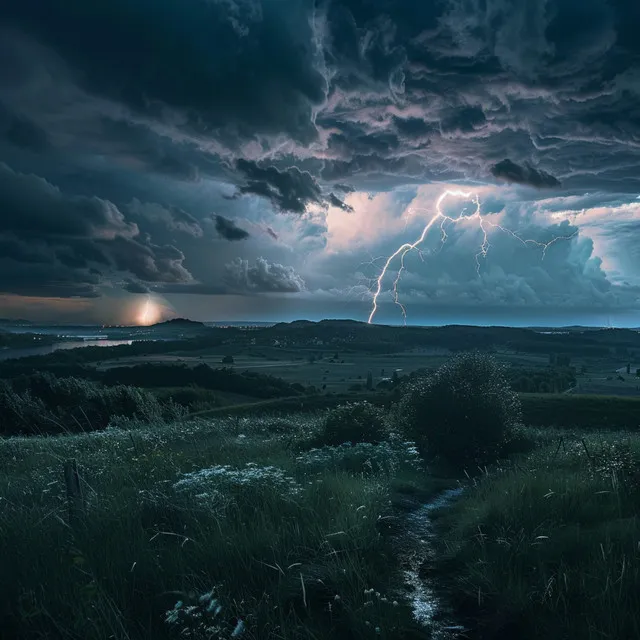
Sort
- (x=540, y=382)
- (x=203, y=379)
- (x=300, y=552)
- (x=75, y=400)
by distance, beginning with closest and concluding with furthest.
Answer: (x=300, y=552) → (x=75, y=400) → (x=540, y=382) → (x=203, y=379)

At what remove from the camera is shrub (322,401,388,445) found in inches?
741

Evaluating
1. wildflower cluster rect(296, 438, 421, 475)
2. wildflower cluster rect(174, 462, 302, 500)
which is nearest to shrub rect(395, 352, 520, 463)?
wildflower cluster rect(296, 438, 421, 475)

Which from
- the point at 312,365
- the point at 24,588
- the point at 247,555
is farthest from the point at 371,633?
the point at 312,365

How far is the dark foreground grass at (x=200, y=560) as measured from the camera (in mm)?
5551

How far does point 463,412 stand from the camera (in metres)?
20.2

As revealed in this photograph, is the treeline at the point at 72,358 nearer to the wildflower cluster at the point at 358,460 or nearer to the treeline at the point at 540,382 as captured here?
the treeline at the point at 540,382

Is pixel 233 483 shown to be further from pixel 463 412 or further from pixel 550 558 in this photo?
pixel 463 412

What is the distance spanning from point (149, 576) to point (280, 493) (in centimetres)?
269

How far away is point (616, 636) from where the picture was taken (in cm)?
514

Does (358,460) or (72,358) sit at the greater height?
(358,460)

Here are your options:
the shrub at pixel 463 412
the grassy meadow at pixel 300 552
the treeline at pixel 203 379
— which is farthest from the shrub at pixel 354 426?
the treeline at pixel 203 379

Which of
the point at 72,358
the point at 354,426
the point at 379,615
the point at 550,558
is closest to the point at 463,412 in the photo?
the point at 354,426

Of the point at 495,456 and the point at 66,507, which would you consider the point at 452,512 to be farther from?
the point at 495,456

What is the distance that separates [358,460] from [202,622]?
897 cm
